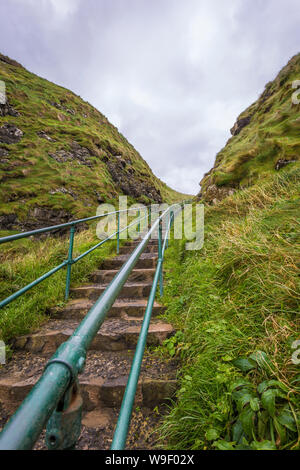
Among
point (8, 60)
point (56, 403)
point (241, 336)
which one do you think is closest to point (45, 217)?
point (241, 336)

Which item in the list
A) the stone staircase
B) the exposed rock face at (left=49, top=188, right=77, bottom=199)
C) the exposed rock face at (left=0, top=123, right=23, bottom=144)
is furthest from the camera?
the exposed rock face at (left=0, top=123, right=23, bottom=144)

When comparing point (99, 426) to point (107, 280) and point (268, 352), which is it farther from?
point (107, 280)

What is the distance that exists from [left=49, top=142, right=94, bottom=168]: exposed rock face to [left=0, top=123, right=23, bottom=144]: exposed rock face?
6.58 feet

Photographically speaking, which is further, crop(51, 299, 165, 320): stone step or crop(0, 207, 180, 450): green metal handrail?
crop(51, 299, 165, 320): stone step

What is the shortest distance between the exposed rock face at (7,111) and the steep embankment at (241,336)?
52.2 ft

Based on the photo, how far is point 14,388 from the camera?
5.88 feet

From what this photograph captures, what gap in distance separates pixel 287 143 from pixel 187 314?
4847 millimetres

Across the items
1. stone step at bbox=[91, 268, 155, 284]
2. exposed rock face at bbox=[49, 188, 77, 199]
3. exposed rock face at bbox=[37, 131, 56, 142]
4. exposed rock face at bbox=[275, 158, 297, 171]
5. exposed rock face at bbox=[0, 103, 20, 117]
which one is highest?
Answer: exposed rock face at bbox=[0, 103, 20, 117]

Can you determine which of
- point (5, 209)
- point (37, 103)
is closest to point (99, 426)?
point (5, 209)

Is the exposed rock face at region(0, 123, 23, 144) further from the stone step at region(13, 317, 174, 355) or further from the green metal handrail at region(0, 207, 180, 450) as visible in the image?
the green metal handrail at region(0, 207, 180, 450)

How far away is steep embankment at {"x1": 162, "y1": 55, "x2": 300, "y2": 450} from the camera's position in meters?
1.05

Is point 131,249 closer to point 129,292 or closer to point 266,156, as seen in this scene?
point 129,292

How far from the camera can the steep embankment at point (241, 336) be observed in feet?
3.45

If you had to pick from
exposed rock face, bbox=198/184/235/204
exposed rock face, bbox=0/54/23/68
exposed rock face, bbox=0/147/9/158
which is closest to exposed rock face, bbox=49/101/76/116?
exposed rock face, bbox=0/54/23/68
